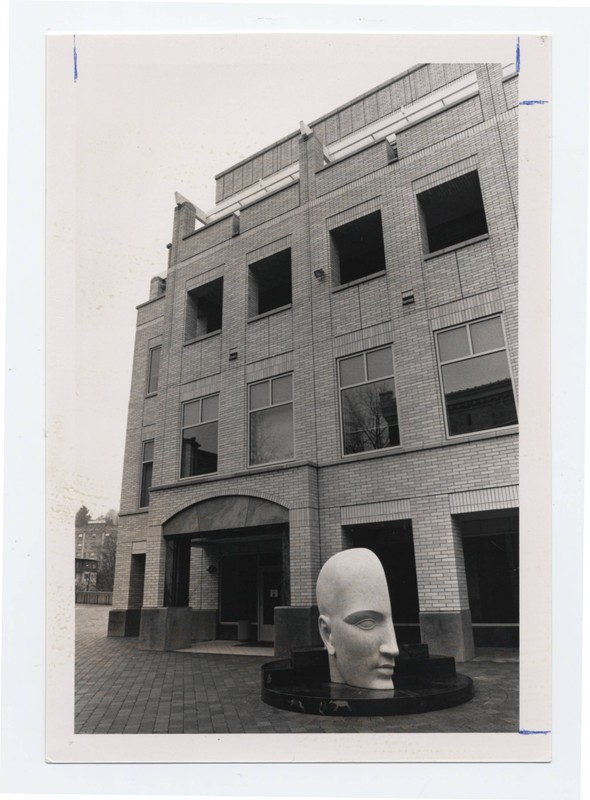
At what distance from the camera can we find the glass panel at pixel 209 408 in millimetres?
10719

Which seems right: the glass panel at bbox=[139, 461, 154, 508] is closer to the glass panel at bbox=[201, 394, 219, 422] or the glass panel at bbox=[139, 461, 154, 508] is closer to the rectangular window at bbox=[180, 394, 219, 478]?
the rectangular window at bbox=[180, 394, 219, 478]

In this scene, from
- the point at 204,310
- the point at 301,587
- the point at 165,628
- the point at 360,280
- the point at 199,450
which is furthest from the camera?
the point at 204,310

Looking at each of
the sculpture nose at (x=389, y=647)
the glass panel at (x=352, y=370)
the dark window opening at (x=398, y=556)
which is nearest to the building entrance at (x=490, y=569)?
the dark window opening at (x=398, y=556)

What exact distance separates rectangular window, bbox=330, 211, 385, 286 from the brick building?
0.04 meters

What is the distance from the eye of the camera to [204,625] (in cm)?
1118

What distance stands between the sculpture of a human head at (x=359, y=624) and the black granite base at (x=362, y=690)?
0.16 metres

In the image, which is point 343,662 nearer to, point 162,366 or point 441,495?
point 441,495

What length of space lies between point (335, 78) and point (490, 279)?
385 cm

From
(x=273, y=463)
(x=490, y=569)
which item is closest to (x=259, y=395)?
(x=273, y=463)

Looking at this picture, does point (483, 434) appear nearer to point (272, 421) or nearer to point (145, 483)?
point (272, 421)

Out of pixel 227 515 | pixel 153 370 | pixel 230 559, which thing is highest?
pixel 153 370

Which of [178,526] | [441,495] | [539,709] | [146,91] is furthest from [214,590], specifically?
[146,91]

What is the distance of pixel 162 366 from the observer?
10.6m

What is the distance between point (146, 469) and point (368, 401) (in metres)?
4.64
